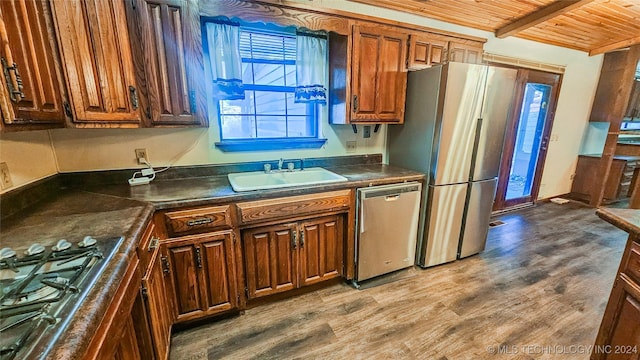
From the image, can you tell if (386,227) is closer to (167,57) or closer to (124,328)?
(124,328)

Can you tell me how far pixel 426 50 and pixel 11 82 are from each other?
265 cm

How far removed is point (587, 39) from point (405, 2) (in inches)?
119

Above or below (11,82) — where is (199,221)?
below

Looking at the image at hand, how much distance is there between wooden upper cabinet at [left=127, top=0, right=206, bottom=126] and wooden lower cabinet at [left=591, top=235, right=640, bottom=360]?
7.82 feet

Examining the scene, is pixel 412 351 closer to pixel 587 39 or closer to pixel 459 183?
pixel 459 183

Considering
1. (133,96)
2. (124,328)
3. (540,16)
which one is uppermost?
(540,16)

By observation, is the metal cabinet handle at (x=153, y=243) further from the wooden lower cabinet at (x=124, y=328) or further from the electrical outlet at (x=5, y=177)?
the electrical outlet at (x=5, y=177)

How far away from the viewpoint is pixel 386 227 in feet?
7.06

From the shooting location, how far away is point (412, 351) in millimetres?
1577

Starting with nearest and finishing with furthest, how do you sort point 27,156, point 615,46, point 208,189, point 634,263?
point 634,263, point 27,156, point 208,189, point 615,46

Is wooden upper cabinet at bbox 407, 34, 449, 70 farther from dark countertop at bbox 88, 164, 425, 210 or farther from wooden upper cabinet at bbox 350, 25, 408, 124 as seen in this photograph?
dark countertop at bbox 88, 164, 425, 210

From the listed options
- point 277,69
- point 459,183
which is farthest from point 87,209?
point 459,183

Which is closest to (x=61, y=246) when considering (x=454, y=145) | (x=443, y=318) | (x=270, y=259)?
(x=270, y=259)

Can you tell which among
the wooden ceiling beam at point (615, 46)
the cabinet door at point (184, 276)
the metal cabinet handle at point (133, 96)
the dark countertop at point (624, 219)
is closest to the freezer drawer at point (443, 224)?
the dark countertop at point (624, 219)
